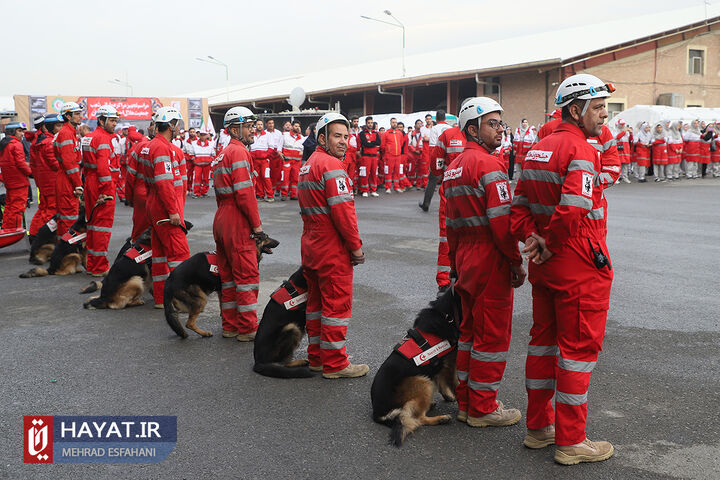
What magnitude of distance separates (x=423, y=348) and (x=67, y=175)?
745cm

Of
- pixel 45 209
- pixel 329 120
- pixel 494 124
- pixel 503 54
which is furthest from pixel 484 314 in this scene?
pixel 503 54

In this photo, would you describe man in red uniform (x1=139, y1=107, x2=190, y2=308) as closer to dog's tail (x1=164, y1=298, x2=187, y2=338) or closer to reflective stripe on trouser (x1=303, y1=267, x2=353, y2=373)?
dog's tail (x1=164, y1=298, x2=187, y2=338)

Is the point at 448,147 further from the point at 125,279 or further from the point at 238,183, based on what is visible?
the point at 125,279

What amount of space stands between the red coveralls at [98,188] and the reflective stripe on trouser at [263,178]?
30.9ft

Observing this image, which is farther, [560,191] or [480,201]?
[480,201]

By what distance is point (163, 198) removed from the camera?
6660mm

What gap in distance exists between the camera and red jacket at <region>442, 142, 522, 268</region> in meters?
3.75

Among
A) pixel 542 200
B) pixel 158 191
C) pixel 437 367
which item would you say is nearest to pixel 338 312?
pixel 437 367

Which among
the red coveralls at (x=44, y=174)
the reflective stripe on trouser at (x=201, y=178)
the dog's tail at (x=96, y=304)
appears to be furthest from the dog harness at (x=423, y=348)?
the reflective stripe on trouser at (x=201, y=178)

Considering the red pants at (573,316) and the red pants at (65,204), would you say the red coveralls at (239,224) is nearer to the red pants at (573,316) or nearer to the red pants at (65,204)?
the red pants at (573,316)

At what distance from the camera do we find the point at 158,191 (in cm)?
667

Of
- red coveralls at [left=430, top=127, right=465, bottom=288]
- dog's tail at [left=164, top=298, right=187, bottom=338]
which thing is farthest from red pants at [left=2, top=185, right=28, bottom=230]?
red coveralls at [left=430, top=127, right=465, bottom=288]

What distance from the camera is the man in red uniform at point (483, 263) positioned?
3807mm

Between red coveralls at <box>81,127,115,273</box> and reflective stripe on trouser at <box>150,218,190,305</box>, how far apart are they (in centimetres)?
178
